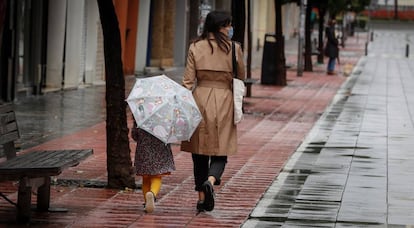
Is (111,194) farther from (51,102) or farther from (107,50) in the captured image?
(51,102)

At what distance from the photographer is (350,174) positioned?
42.5 feet

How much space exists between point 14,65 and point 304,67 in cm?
2063

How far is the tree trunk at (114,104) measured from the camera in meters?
11.3

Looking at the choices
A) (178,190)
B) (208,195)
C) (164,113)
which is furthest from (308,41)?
(164,113)

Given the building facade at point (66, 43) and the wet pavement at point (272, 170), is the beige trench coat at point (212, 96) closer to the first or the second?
the wet pavement at point (272, 170)

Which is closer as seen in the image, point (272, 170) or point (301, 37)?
point (272, 170)

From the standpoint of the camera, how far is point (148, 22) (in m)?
34.1

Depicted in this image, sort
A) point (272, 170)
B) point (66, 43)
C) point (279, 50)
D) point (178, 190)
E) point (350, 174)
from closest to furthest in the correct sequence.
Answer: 1. point (178, 190)
2. point (350, 174)
3. point (272, 170)
4. point (66, 43)
5. point (279, 50)

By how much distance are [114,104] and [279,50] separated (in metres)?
19.0

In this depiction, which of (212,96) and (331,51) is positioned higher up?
(212,96)

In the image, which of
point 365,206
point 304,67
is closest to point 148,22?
point 304,67

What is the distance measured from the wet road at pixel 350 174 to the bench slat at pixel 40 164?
1565mm

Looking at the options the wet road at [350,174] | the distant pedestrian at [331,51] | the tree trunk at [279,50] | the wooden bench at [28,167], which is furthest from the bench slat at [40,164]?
the distant pedestrian at [331,51]

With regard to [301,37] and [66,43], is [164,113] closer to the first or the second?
[66,43]
